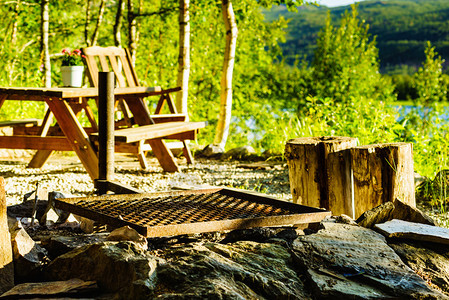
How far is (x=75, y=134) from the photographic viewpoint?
4.91 meters

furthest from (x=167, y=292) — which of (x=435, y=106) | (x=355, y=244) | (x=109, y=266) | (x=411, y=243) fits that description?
(x=435, y=106)

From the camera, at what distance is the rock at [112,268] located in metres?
1.84

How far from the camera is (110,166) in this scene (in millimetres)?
3555

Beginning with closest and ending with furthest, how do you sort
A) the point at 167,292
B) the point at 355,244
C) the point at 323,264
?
the point at 167,292
the point at 323,264
the point at 355,244

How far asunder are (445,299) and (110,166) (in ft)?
7.50

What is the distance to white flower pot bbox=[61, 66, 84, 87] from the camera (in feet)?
18.8

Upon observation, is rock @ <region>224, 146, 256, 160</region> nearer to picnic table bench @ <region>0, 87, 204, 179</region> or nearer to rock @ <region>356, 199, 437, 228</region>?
picnic table bench @ <region>0, 87, 204, 179</region>

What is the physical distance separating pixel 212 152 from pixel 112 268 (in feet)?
19.9

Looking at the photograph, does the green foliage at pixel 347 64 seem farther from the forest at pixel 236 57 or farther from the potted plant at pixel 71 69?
the potted plant at pixel 71 69

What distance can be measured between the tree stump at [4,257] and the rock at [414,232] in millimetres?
1693

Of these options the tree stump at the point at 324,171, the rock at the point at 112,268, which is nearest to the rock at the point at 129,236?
the rock at the point at 112,268

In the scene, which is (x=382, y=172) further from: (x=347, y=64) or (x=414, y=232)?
(x=347, y=64)

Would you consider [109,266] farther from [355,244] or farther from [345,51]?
[345,51]

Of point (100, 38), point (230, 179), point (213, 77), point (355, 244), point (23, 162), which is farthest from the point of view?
point (100, 38)
